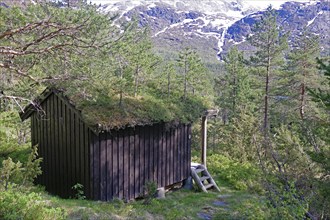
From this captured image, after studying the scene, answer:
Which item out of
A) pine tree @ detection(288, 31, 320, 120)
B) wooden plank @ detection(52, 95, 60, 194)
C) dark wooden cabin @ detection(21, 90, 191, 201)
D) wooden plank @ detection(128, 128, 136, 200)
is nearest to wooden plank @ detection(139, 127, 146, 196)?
dark wooden cabin @ detection(21, 90, 191, 201)

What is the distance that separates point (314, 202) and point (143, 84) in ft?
22.1

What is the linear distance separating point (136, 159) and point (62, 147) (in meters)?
2.19

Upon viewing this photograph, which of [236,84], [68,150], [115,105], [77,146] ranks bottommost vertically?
[68,150]

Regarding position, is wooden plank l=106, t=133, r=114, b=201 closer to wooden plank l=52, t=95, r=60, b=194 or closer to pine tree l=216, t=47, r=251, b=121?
wooden plank l=52, t=95, r=60, b=194

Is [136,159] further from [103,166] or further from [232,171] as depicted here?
[232,171]

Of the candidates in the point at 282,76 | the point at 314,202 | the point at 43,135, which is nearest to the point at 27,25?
the point at 43,135

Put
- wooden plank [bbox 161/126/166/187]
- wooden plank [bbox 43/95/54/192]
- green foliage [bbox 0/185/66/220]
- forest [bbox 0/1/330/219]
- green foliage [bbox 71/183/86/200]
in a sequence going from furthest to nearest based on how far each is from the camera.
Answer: wooden plank [bbox 161/126/166/187] < wooden plank [bbox 43/95/54/192] < green foliage [bbox 71/183/86/200] < forest [bbox 0/1/330/219] < green foliage [bbox 0/185/66/220]

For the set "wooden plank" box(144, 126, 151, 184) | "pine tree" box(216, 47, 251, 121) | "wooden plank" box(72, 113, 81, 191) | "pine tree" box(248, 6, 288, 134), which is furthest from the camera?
"pine tree" box(216, 47, 251, 121)

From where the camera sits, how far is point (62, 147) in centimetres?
1039

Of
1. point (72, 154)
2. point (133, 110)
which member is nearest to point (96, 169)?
point (72, 154)

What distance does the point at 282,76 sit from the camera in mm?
26875

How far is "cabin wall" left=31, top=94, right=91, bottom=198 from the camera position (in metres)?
9.63

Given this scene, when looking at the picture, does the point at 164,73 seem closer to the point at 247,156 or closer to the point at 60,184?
the point at 247,156

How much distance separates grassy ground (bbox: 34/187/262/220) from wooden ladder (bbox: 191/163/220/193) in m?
0.30
